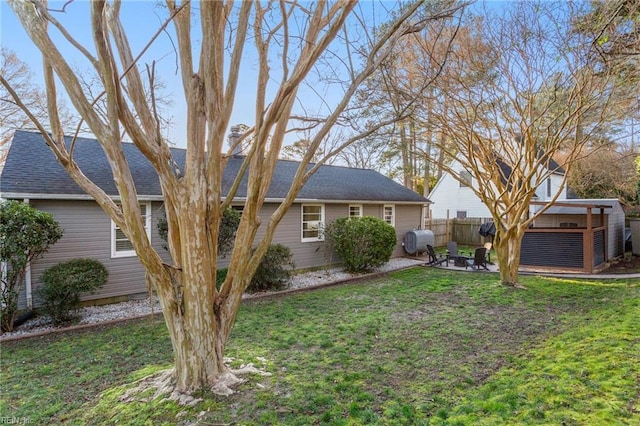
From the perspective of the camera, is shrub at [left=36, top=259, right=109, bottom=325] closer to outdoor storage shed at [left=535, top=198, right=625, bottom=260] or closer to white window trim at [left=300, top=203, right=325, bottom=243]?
white window trim at [left=300, top=203, right=325, bottom=243]

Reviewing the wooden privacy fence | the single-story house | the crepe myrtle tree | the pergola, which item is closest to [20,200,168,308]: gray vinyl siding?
the single-story house

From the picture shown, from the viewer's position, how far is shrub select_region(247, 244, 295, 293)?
29.3ft

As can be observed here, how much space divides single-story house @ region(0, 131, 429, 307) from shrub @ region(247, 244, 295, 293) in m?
1.47

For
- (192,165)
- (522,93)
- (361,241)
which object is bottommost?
(361,241)

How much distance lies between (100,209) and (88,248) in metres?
0.91

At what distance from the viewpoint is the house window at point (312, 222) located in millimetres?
11602

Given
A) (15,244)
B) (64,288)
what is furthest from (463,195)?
(15,244)

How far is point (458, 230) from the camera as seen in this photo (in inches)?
731

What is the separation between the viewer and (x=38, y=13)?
3.01 metres

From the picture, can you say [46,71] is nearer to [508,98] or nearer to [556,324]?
[556,324]

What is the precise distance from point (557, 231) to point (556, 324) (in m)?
6.56

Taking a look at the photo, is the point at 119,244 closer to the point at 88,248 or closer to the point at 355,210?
the point at 88,248

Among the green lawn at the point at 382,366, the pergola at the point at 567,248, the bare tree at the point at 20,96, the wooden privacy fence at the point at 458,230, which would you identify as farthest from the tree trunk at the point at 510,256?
the bare tree at the point at 20,96

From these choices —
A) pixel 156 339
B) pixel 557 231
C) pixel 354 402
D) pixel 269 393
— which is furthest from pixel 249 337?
pixel 557 231
